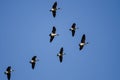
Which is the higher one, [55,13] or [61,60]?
[55,13]

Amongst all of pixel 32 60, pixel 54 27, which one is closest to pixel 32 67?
pixel 32 60

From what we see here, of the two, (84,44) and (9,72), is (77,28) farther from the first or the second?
(9,72)

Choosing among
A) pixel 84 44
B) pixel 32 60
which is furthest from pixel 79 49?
pixel 32 60

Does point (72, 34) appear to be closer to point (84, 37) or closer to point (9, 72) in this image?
point (84, 37)

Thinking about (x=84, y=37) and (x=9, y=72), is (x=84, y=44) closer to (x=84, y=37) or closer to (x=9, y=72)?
(x=84, y=37)

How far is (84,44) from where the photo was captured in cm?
9944

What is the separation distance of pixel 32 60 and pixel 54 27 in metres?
6.13

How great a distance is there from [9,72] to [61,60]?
8.37 m

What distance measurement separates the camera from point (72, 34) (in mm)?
100188

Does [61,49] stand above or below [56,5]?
below

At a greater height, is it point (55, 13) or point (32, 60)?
point (55, 13)

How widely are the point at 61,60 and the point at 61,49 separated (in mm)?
2003

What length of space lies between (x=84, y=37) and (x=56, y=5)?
21.6 ft

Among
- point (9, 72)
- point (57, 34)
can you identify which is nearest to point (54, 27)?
point (57, 34)
